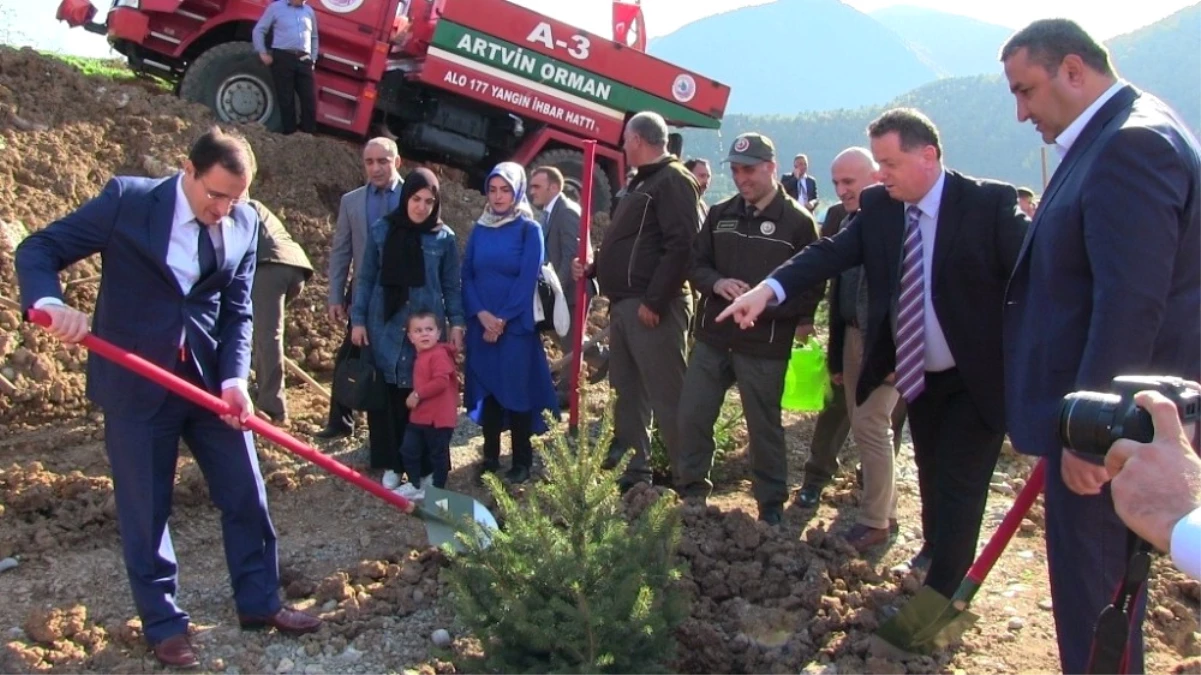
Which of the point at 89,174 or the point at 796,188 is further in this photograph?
the point at 796,188

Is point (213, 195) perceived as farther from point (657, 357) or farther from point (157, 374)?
point (657, 357)

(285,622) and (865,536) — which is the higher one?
(865,536)

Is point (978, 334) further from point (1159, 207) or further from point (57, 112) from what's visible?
point (57, 112)

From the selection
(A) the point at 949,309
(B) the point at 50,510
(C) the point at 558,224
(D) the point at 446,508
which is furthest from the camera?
(C) the point at 558,224

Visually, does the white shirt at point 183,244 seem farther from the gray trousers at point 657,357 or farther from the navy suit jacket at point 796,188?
the navy suit jacket at point 796,188

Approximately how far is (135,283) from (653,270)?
2487 millimetres

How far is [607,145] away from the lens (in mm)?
11789

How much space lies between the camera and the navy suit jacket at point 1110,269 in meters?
2.53

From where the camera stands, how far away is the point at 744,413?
5.03m

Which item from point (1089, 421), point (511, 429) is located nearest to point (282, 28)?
point (511, 429)

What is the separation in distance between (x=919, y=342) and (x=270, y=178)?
6.75 meters

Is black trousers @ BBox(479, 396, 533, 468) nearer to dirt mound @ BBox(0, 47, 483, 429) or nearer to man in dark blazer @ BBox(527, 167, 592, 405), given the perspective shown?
man in dark blazer @ BBox(527, 167, 592, 405)

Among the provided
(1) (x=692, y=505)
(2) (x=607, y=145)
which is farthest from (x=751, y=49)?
(1) (x=692, y=505)

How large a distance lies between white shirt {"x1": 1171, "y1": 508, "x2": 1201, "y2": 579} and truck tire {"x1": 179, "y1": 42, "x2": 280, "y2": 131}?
9538 millimetres
